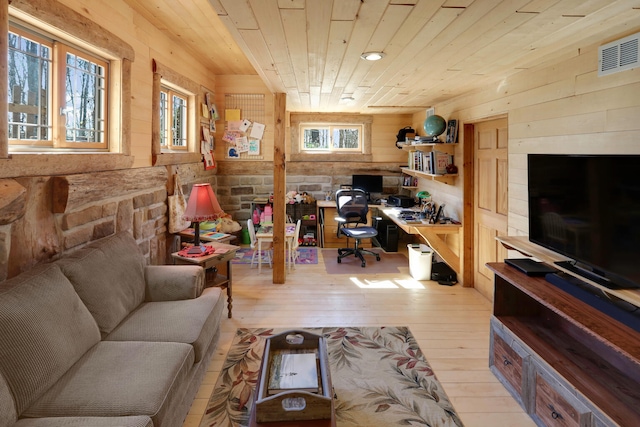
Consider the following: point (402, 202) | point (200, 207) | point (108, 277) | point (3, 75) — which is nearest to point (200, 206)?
point (200, 207)

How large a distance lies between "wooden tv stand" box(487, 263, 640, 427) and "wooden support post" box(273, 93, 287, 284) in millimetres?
2452

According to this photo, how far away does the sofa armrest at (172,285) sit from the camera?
2.76 meters

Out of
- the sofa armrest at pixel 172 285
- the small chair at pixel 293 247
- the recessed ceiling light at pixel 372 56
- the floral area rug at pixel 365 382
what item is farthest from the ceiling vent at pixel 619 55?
the small chair at pixel 293 247

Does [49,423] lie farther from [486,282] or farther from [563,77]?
[486,282]

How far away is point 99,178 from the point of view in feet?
8.85

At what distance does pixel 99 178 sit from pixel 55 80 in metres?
0.65

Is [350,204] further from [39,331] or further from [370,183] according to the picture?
[39,331]

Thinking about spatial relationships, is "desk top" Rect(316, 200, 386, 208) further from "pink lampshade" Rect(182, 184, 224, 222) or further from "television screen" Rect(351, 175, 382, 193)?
"pink lampshade" Rect(182, 184, 224, 222)

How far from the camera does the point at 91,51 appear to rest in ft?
8.93

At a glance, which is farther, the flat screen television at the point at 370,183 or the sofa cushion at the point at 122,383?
the flat screen television at the point at 370,183

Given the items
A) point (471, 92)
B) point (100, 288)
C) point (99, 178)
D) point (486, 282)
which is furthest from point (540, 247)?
point (99, 178)

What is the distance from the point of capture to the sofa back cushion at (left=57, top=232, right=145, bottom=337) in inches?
85.4

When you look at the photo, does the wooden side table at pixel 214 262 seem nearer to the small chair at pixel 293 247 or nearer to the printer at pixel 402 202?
the small chair at pixel 293 247

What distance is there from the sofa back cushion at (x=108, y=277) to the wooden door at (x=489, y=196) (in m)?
3.09
